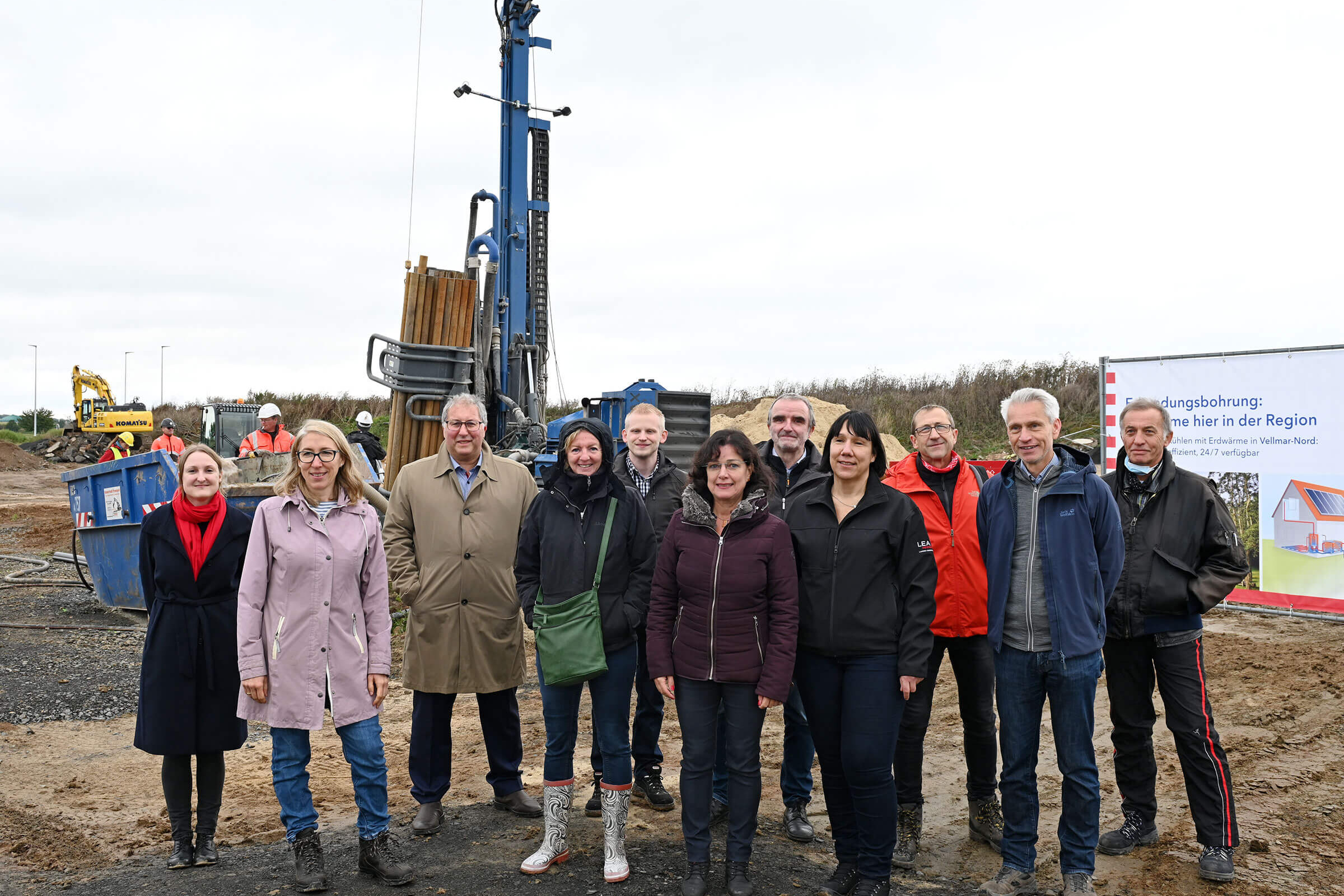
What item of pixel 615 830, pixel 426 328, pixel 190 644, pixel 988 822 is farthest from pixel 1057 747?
pixel 426 328

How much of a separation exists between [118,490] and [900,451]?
48.0 ft

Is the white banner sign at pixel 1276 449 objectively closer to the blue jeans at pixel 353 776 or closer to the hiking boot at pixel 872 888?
the hiking boot at pixel 872 888

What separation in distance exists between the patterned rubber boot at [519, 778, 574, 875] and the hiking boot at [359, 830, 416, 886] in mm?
477

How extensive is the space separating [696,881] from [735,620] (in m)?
1.04

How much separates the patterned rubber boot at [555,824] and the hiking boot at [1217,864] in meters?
2.71

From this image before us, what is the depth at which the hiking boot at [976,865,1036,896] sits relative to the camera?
3.82 metres

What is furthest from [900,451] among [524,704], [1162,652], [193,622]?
[193,622]

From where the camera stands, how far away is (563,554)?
4051 mm

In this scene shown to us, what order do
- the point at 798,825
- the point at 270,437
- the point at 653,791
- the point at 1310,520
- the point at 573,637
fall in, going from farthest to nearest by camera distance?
the point at 270,437, the point at 1310,520, the point at 653,791, the point at 798,825, the point at 573,637

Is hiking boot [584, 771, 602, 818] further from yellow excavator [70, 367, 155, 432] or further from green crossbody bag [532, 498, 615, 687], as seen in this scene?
yellow excavator [70, 367, 155, 432]

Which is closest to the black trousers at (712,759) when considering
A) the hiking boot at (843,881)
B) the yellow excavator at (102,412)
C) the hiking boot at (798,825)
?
the hiking boot at (843,881)

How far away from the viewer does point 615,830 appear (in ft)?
12.9

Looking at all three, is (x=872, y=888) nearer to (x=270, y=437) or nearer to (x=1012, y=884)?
(x=1012, y=884)

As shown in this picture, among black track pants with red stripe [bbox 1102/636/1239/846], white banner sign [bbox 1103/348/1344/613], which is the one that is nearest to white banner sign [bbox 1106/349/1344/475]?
white banner sign [bbox 1103/348/1344/613]
